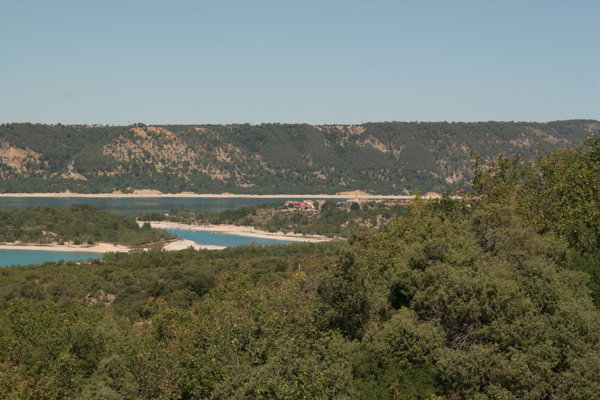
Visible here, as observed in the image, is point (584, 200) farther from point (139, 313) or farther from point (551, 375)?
point (139, 313)

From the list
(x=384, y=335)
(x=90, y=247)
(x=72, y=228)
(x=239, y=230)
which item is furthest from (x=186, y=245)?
(x=384, y=335)

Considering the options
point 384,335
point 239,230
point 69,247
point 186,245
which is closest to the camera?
point 384,335

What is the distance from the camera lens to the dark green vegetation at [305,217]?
140m

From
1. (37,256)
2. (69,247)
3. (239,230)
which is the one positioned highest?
(37,256)

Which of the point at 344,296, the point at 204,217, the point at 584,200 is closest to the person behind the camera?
the point at 344,296

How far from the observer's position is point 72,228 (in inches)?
4823

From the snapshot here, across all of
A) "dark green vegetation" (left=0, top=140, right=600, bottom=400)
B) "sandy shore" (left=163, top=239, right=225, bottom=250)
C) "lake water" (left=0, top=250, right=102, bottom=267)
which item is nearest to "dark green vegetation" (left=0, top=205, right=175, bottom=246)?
"sandy shore" (left=163, top=239, right=225, bottom=250)

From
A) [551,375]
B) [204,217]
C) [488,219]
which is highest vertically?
[488,219]

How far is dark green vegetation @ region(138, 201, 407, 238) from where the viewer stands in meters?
140

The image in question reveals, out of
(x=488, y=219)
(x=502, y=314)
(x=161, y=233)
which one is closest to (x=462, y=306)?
(x=502, y=314)

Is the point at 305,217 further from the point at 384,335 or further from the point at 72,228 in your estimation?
the point at 384,335

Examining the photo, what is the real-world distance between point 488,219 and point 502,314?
378 inches

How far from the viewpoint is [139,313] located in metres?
50.5

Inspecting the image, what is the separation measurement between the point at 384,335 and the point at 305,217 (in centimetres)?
12990
